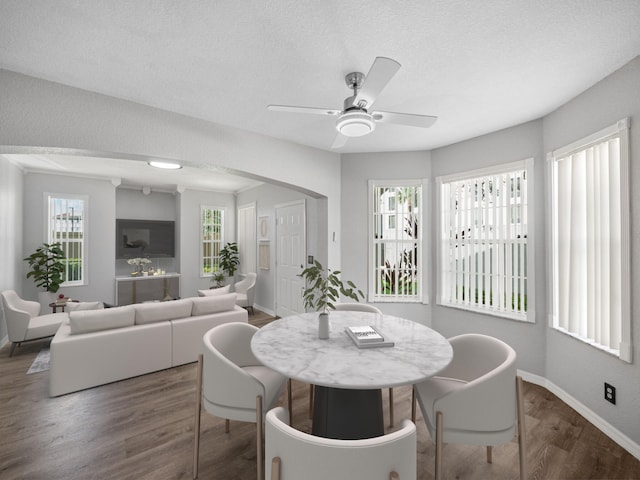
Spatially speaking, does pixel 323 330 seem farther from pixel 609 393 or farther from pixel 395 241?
pixel 395 241

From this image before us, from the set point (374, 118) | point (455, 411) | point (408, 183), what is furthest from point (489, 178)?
point (455, 411)

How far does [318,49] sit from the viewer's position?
6.12 ft

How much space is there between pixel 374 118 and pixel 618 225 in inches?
77.5

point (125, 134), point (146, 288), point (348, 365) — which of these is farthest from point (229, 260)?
point (348, 365)

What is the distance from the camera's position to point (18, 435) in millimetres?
2141

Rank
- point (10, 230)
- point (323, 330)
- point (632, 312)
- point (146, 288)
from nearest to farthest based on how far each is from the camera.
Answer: point (323, 330) < point (632, 312) < point (10, 230) < point (146, 288)

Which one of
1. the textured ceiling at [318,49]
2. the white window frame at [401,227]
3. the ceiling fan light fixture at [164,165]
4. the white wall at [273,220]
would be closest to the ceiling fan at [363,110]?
the textured ceiling at [318,49]

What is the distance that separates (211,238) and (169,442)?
5583 mm

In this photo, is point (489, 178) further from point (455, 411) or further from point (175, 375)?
point (175, 375)

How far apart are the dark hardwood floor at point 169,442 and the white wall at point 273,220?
86.3 inches

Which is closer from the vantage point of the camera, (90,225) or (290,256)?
(290,256)

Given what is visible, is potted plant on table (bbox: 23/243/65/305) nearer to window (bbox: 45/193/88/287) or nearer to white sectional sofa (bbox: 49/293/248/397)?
window (bbox: 45/193/88/287)

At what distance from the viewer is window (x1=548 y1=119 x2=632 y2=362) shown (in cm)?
208

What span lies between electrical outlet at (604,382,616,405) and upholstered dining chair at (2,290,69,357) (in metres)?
5.82
